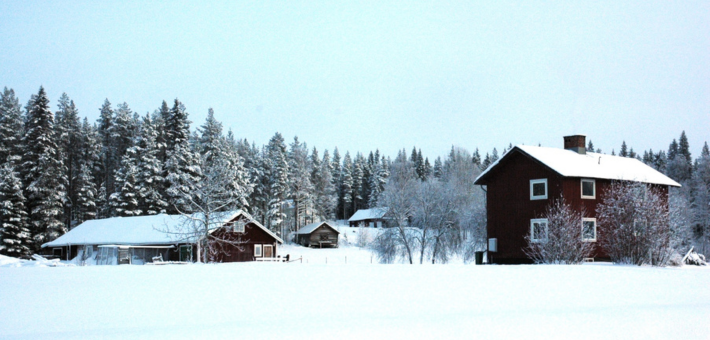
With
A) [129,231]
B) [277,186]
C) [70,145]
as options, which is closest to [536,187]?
[129,231]

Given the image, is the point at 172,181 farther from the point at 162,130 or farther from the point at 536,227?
the point at 536,227

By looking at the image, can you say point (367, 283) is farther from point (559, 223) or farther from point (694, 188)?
point (694, 188)

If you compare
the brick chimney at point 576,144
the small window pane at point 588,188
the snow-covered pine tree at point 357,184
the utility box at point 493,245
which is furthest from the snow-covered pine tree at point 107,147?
the small window pane at point 588,188

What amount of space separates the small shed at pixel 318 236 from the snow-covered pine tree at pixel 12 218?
3640 cm

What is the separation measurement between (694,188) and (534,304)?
270 ft

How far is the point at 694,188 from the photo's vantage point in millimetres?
84688

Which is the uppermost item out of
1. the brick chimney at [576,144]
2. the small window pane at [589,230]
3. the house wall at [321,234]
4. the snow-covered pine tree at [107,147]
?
the snow-covered pine tree at [107,147]

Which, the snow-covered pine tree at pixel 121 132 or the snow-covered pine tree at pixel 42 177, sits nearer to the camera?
the snow-covered pine tree at pixel 42 177

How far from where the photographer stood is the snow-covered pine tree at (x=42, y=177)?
5709 cm

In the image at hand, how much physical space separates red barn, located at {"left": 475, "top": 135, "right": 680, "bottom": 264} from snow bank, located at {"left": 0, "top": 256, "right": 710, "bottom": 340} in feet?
51.2

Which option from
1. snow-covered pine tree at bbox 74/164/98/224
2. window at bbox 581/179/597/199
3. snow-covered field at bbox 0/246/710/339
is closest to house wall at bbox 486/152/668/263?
window at bbox 581/179/597/199

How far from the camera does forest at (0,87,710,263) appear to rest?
51.9 m

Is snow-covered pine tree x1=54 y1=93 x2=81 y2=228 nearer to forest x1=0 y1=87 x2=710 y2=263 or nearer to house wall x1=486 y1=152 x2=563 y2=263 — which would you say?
forest x1=0 y1=87 x2=710 y2=263

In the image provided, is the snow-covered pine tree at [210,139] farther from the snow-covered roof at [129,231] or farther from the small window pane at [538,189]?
the small window pane at [538,189]
